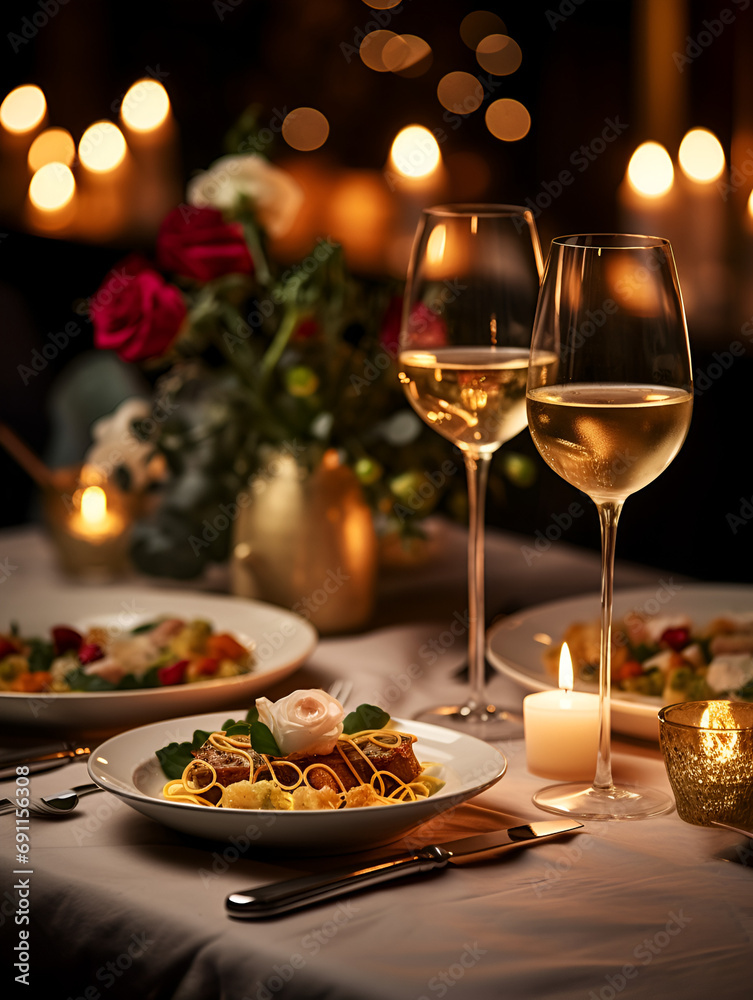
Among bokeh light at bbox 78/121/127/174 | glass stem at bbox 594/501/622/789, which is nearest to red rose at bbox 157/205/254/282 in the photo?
glass stem at bbox 594/501/622/789

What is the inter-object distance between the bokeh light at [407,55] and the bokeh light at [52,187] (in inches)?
58.8

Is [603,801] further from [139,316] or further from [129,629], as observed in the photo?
[139,316]

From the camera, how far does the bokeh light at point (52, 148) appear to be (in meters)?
4.65

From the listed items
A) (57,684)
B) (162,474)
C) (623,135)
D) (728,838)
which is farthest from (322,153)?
(728,838)

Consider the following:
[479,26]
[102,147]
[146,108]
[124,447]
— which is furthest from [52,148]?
[124,447]

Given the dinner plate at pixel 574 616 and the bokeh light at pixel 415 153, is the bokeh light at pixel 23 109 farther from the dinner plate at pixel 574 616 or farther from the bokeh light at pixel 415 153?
the dinner plate at pixel 574 616

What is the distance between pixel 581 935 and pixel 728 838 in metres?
0.22

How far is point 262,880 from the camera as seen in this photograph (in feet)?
2.56

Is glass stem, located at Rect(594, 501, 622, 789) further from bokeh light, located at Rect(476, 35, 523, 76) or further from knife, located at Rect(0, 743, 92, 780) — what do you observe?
bokeh light, located at Rect(476, 35, 523, 76)

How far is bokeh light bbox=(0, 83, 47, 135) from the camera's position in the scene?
4.54 metres

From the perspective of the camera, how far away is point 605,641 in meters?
0.93

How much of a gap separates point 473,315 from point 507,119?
415cm

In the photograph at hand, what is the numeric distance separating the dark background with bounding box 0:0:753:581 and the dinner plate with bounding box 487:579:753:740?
2.11 meters

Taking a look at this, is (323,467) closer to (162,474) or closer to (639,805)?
(162,474)
